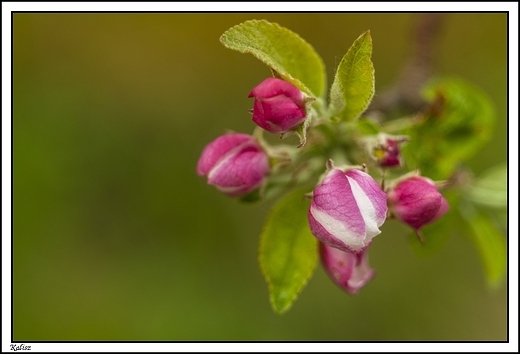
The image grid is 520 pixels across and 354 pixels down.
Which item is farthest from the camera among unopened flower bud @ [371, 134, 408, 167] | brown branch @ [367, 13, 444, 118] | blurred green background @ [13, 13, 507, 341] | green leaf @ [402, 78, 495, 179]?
blurred green background @ [13, 13, 507, 341]

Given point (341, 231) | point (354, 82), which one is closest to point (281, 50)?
point (354, 82)

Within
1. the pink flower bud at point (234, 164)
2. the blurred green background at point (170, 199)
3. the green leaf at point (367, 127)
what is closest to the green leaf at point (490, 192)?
the green leaf at point (367, 127)

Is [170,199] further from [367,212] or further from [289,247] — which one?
[367,212]

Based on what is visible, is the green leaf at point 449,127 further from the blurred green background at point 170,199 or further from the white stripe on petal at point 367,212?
the blurred green background at point 170,199

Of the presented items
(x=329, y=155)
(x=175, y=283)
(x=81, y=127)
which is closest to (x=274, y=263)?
(x=329, y=155)

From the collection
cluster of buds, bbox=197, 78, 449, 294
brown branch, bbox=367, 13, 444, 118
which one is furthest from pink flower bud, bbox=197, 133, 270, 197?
brown branch, bbox=367, 13, 444, 118

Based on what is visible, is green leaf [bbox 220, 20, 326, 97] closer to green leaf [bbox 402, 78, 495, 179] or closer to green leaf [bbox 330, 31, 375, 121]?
green leaf [bbox 330, 31, 375, 121]
